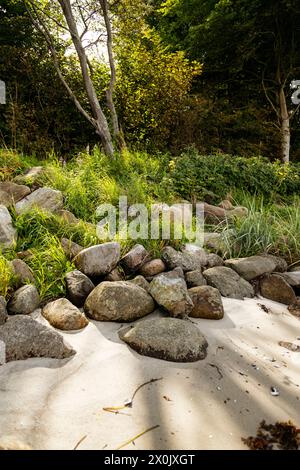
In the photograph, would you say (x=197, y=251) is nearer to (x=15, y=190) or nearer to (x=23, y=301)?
(x=23, y=301)

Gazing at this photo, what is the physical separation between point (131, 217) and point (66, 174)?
119cm

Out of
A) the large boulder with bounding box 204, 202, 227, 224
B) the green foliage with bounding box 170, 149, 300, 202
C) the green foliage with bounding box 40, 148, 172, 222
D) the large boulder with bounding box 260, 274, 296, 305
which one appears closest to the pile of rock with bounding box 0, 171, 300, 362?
the large boulder with bounding box 260, 274, 296, 305

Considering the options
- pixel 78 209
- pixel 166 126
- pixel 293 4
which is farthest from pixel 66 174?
pixel 293 4

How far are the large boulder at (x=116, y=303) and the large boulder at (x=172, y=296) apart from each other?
0.10 metres

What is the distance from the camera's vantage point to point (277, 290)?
2979mm

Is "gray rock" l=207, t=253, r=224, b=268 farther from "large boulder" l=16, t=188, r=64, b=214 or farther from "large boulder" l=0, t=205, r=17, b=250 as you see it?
"large boulder" l=0, t=205, r=17, b=250

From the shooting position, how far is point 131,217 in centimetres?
334

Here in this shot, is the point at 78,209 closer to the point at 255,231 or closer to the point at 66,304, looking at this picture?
the point at 66,304

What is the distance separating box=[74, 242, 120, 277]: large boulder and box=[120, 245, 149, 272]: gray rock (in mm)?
127

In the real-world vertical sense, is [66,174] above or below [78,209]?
above

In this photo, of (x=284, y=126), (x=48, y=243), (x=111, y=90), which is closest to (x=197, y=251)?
(x=48, y=243)

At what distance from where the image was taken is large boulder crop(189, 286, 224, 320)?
243 centimetres

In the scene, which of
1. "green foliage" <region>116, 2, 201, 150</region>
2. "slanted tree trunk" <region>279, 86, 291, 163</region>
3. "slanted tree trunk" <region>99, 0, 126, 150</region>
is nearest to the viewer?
"slanted tree trunk" <region>99, 0, 126, 150</region>
